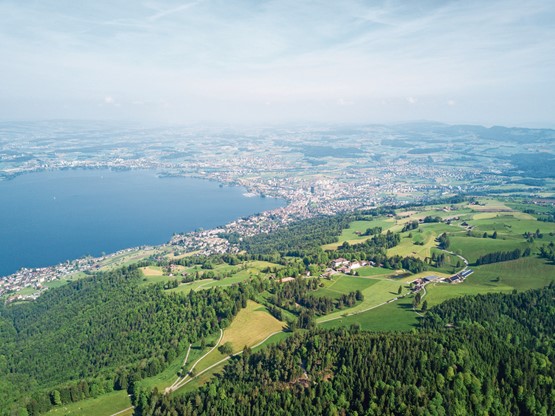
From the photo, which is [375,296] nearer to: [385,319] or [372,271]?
[385,319]

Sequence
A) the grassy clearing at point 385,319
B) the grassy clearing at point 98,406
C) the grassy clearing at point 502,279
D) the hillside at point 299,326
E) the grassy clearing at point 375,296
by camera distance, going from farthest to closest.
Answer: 1. the grassy clearing at point 502,279
2. the grassy clearing at point 375,296
3. the grassy clearing at point 385,319
4. the grassy clearing at point 98,406
5. the hillside at point 299,326

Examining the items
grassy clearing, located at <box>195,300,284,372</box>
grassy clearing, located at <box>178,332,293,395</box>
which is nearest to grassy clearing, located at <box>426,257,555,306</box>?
grassy clearing, located at <box>195,300,284,372</box>

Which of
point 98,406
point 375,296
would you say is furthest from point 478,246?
point 98,406

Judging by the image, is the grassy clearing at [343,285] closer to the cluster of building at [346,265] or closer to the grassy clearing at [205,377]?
the cluster of building at [346,265]

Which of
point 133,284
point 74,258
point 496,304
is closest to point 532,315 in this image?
point 496,304

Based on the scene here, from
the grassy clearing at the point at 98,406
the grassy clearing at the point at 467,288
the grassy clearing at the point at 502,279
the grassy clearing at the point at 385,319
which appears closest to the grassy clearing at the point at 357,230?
the grassy clearing at the point at 467,288

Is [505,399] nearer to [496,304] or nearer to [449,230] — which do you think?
[496,304]
